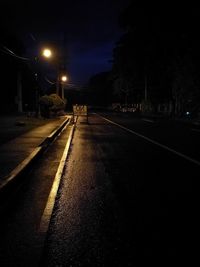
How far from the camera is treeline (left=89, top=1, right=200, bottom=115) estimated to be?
44.4 m

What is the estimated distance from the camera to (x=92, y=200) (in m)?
7.65

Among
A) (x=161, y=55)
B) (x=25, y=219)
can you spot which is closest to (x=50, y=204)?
(x=25, y=219)

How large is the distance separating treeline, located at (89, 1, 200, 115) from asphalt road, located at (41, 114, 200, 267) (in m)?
33.5

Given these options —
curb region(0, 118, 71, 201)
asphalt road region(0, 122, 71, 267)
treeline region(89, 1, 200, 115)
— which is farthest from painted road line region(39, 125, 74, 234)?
treeline region(89, 1, 200, 115)

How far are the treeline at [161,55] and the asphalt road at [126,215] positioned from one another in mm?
33486

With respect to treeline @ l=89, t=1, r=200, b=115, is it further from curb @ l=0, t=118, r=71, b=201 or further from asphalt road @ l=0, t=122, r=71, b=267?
asphalt road @ l=0, t=122, r=71, b=267

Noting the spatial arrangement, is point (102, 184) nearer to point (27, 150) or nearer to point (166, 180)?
point (166, 180)

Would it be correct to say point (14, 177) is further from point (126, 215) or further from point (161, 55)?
point (161, 55)

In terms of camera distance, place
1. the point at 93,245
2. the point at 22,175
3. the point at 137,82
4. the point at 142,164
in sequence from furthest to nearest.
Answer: the point at 137,82
the point at 142,164
the point at 22,175
the point at 93,245

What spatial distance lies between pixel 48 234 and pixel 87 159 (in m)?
7.59

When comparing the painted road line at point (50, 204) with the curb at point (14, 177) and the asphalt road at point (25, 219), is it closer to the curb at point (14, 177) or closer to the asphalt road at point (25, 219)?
the asphalt road at point (25, 219)

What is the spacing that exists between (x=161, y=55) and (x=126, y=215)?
56209 mm

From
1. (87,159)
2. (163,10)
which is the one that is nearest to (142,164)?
(87,159)

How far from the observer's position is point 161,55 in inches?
2394
